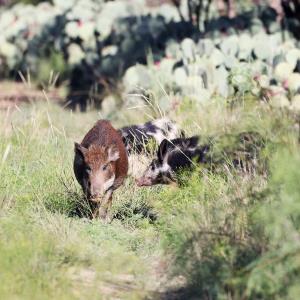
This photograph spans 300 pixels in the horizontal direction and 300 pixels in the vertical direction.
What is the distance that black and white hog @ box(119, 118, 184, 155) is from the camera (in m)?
8.78

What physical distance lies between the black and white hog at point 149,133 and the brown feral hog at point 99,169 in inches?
59.3

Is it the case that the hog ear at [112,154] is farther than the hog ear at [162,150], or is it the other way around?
the hog ear at [162,150]

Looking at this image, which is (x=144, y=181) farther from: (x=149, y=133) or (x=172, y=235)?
(x=172, y=235)

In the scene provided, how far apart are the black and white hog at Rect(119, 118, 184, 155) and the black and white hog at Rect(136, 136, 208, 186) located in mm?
363

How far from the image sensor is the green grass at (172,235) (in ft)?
16.1

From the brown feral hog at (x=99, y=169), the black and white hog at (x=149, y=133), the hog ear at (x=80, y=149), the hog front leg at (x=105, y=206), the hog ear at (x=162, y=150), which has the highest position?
the hog ear at (x=80, y=149)

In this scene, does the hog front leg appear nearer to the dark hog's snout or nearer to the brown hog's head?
the brown hog's head

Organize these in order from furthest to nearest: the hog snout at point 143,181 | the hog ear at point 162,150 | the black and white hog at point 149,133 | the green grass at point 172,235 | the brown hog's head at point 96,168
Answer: the black and white hog at point 149,133 < the hog ear at point 162,150 < the hog snout at point 143,181 < the brown hog's head at point 96,168 < the green grass at point 172,235

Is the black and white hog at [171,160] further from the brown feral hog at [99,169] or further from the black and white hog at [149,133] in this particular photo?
the brown feral hog at [99,169]

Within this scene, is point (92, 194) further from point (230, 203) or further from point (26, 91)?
point (26, 91)

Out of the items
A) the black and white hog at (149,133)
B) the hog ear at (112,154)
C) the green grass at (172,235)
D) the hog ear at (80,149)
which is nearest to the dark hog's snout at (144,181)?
the green grass at (172,235)

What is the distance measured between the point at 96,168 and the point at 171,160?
1525 millimetres

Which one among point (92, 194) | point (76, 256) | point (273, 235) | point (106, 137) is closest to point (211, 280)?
point (273, 235)

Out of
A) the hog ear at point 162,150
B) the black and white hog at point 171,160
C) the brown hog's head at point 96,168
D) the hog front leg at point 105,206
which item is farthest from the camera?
the hog ear at point 162,150
